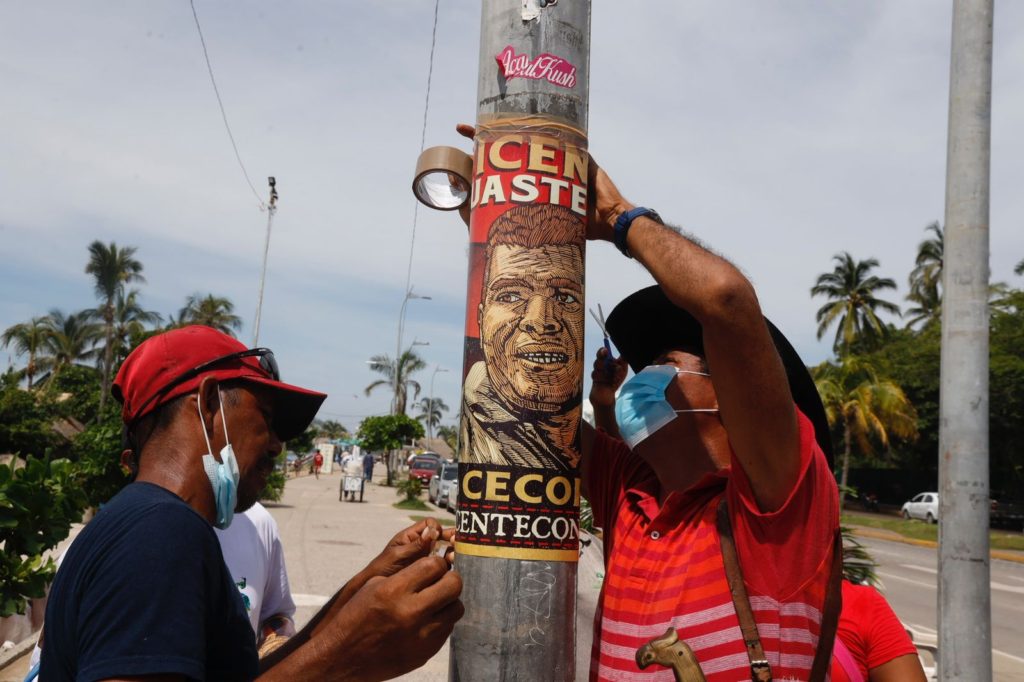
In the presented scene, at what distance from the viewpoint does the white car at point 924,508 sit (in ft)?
114

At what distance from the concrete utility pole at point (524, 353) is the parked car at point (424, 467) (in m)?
38.2

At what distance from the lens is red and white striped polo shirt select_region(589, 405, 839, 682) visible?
80.2 inches

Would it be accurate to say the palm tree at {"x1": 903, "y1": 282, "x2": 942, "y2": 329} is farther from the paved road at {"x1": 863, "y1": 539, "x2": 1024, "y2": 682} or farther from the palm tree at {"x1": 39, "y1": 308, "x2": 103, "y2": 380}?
the palm tree at {"x1": 39, "y1": 308, "x2": 103, "y2": 380}

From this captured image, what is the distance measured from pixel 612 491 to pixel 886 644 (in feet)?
4.57

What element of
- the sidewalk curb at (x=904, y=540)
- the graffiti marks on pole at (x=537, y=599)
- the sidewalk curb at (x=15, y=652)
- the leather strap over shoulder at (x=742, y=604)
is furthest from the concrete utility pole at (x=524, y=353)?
the sidewalk curb at (x=904, y=540)

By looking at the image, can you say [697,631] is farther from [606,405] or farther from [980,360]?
[980,360]

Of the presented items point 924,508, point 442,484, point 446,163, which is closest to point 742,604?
point 446,163

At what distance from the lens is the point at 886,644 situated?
128 inches

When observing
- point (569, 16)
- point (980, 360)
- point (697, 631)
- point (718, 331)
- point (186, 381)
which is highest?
point (569, 16)

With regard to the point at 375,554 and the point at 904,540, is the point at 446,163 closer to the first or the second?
the point at 375,554

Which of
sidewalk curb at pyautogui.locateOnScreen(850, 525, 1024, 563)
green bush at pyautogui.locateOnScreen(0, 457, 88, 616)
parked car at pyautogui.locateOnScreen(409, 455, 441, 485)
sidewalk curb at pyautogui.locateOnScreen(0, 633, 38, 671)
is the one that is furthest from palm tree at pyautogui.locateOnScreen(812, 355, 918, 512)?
green bush at pyautogui.locateOnScreen(0, 457, 88, 616)

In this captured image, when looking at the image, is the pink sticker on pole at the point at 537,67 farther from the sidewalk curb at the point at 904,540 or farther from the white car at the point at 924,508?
the white car at the point at 924,508

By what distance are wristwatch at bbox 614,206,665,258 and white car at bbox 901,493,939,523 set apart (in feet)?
120

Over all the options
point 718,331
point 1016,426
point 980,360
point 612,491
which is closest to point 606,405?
point 612,491
